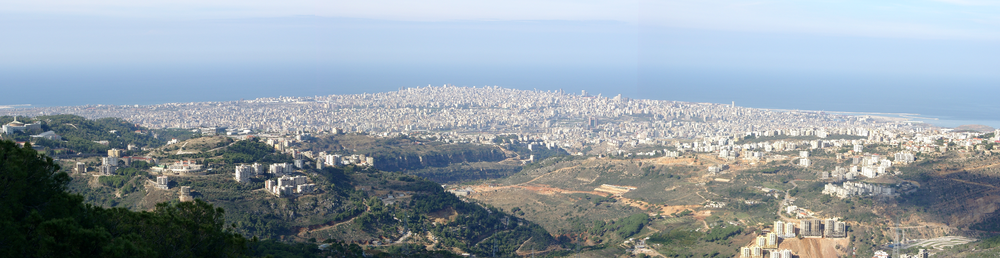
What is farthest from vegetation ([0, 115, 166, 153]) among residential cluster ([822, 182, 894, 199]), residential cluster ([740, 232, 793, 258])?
residential cluster ([822, 182, 894, 199])

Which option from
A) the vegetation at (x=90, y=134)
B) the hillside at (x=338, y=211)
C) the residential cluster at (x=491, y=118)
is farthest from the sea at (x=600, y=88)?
the hillside at (x=338, y=211)

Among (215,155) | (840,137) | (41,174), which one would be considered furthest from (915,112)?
(41,174)

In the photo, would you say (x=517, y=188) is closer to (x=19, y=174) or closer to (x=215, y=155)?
(x=215, y=155)

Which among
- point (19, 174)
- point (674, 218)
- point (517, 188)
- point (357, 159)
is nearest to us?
point (19, 174)

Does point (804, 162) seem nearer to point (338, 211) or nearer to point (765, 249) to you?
point (765, 249)

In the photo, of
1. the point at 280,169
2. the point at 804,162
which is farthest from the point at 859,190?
the point at 280,169

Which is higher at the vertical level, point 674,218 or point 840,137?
point 840,137

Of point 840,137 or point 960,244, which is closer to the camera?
point 960,244

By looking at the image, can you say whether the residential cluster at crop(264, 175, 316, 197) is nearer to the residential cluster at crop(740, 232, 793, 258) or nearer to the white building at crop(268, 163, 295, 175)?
the white building at crop(268, 163, 295, 175)
